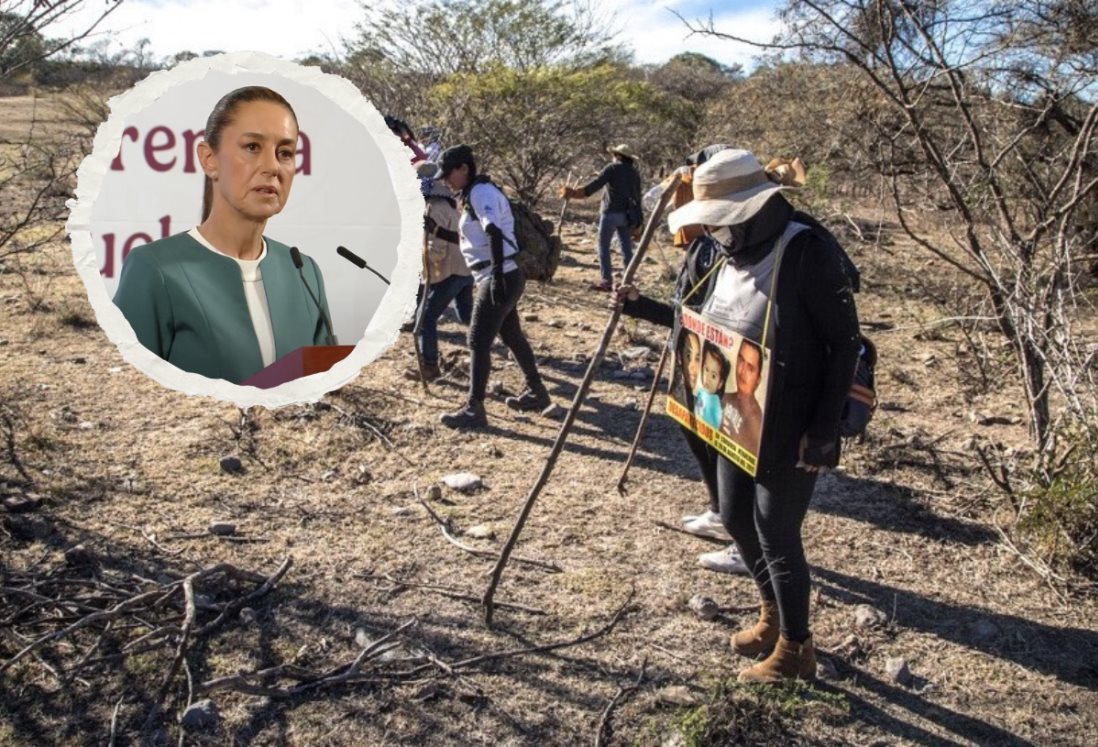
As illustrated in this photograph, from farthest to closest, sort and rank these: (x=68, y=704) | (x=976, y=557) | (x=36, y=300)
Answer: (x=36, y=300) < (x=976, y=557) < (x=68, y=704)

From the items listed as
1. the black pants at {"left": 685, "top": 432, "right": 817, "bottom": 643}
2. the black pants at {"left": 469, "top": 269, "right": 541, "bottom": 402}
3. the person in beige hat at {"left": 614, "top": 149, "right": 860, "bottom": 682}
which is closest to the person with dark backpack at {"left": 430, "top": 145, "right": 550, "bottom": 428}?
the black pants at {"left": 469, "top": 269, "right": 541, "bottom": 402}

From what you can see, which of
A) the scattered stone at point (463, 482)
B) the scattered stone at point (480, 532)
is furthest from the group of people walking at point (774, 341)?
the scattered stone at point (463, 482)

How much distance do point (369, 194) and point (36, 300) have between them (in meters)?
7.15

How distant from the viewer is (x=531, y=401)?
6.02m

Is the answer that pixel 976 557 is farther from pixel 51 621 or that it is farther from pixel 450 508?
pixel 51 621

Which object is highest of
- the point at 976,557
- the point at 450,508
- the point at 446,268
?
the point at 446,268

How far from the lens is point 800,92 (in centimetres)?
1265

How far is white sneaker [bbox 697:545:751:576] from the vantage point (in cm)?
397

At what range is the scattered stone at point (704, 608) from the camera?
3629mm

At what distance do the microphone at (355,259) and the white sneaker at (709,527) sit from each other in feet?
9.32

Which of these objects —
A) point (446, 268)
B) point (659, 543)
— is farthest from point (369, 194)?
point (446, 268)

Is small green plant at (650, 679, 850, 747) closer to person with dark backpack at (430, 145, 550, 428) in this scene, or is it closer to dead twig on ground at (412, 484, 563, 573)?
dead twig on ground at (412, 484, 563, 573)

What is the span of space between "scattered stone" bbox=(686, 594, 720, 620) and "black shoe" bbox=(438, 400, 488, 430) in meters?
2.33

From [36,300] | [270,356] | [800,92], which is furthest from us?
[800,92]
